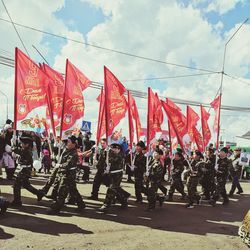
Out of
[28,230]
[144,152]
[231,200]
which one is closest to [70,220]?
[28,230]

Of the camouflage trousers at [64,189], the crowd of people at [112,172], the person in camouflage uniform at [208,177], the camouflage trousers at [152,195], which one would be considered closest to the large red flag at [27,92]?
the crowd of people at [112,172]

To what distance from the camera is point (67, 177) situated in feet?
26.6

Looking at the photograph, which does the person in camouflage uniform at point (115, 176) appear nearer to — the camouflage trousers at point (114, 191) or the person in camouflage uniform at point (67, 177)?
the camouflage trousers at point (114, 191)

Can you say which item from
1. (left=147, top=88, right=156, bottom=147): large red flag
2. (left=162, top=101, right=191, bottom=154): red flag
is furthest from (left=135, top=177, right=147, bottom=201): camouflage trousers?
(left=162, top=101, right=191, bottom=154): red flag

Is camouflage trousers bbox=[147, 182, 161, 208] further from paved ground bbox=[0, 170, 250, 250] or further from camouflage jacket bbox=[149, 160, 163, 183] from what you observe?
paved ground bbox=[0, 170, 250, 250]

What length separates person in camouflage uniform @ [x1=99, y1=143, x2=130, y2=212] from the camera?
8.59 meters

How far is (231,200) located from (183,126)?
326 centimetres

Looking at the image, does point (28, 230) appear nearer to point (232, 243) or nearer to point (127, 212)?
point (127, 212)

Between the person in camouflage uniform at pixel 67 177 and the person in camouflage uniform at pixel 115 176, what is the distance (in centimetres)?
68

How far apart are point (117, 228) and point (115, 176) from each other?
1845 mm

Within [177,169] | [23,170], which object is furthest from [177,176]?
[23,170]

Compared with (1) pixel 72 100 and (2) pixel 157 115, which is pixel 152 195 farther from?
(2) pixel 157 115

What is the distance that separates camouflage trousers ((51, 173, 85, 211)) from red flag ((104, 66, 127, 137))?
2.12m

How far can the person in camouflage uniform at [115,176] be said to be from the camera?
859cm
